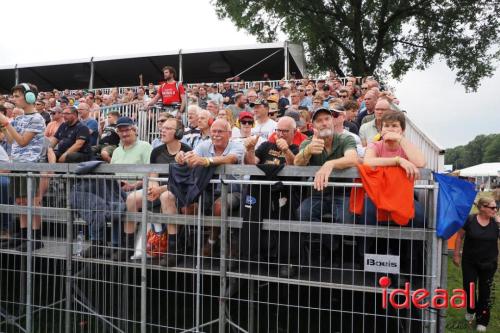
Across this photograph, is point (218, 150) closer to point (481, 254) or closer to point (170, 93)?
point (481, 254)

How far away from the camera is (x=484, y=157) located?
11400 cm

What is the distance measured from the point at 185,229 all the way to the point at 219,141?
108 centimetres

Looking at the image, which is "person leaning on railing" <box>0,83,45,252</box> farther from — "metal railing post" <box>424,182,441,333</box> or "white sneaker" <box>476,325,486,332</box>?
"white sneaker" <box>476,325,486,332</box>

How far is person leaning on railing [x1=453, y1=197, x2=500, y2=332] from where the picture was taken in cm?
550

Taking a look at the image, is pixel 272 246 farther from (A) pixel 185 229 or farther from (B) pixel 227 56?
(B) pixel 227 56

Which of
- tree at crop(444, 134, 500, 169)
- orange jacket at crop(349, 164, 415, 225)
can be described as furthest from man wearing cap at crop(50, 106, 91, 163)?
tree at crop(444, 134, 500, 169)

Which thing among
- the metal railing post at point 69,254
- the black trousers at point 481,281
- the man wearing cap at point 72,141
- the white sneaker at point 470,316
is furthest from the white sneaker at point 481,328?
the man wearing cap at point 72,141

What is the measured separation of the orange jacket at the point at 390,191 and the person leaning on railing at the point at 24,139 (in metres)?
3.73

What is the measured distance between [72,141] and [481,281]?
627 centimetres

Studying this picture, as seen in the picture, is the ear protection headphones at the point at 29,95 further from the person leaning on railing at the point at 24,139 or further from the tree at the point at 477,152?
the tree at the point at 477,152

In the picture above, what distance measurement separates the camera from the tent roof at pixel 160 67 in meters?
17.3

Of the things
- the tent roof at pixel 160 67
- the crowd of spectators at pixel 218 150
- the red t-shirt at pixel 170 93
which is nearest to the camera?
the crowd of spectators at pixel 218 150

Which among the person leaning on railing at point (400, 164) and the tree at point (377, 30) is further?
the tree at point (377, 30)

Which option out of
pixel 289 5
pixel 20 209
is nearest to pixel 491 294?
pixel 20 209
